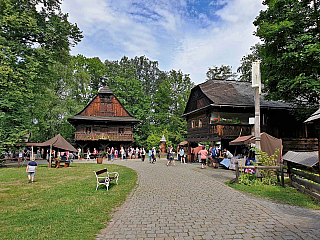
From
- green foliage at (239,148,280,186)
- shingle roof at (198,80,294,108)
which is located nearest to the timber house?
shingle roof at (198,80,294,108)

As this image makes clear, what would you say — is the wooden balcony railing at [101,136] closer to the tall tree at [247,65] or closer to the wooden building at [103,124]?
the wooden building at [103,124]

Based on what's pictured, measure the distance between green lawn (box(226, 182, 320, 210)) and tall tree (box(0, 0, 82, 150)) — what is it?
18.0 metres

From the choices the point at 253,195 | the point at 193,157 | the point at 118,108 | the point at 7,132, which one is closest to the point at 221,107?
the point at 193,157

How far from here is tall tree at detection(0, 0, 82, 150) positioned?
19.8 m

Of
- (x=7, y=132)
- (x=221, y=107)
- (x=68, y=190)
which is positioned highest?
(x=221, y=107)

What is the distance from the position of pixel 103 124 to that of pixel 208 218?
34.8 meters

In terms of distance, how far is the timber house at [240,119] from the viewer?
22.7 metres

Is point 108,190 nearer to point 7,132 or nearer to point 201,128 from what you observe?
point 7,132

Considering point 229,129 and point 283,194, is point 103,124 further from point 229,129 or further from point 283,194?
point 283,194

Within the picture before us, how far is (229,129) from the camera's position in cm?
2261

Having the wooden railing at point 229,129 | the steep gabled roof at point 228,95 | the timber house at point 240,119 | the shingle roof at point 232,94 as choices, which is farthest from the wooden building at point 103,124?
the wooden railing at point 229,129

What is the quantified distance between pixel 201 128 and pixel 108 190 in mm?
17681

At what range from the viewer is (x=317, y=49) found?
12.9 meters

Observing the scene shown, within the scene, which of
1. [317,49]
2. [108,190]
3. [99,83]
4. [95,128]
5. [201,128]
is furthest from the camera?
[99,83]
